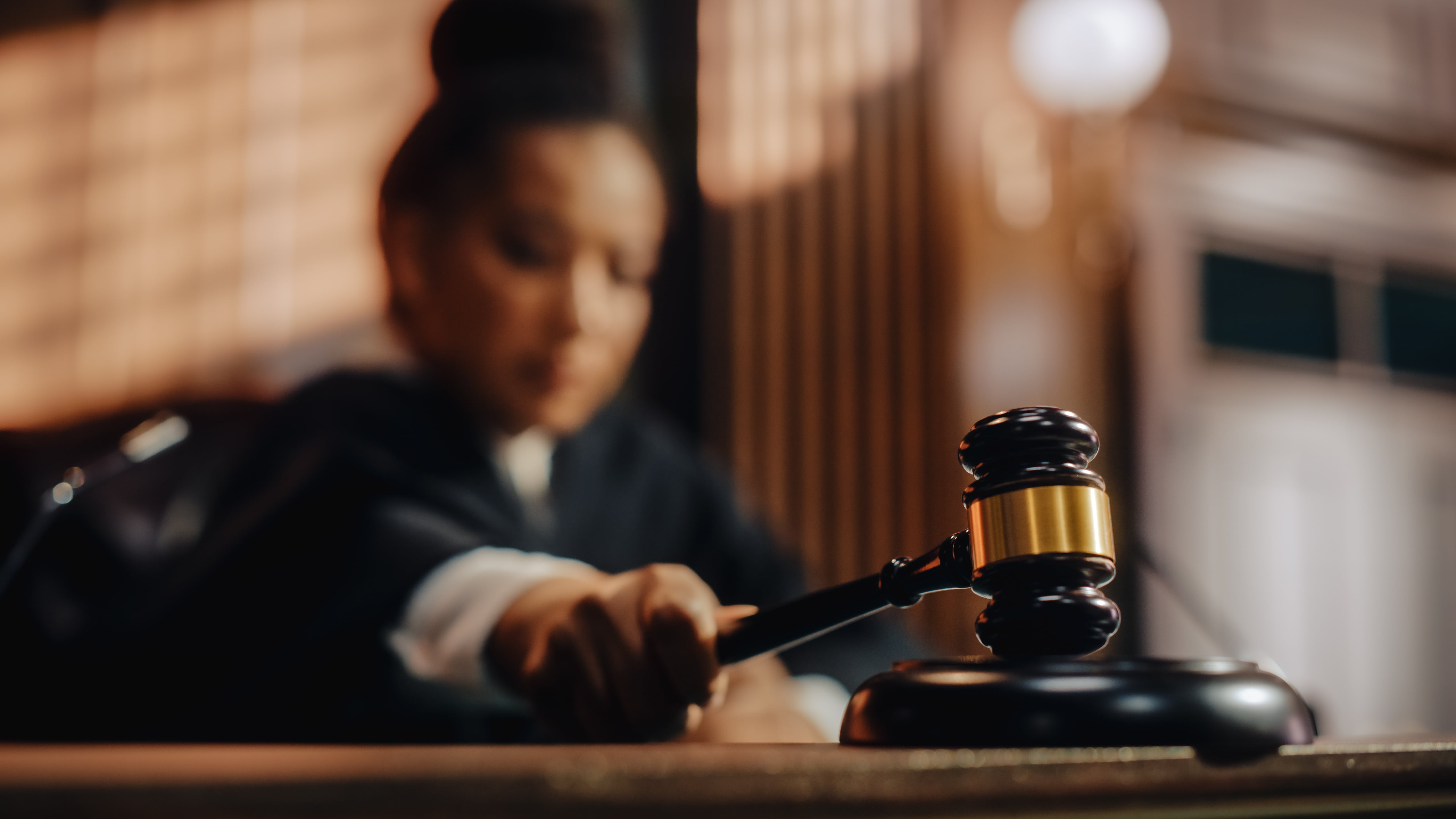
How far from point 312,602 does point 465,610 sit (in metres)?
0.13

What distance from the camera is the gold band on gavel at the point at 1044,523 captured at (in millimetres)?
309

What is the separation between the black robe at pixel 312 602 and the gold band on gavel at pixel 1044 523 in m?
0.31

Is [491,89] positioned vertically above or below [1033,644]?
above

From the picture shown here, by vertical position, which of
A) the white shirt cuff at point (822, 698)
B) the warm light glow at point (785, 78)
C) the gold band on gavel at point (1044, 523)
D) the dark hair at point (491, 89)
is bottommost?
the white shirt cuff at point (822, 698)

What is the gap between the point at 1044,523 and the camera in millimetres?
310

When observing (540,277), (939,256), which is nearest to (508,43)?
(540,277)

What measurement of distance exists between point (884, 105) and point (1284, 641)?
4.43 feet

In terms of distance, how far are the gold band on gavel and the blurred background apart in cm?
98

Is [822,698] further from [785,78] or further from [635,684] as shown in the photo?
[785,78]

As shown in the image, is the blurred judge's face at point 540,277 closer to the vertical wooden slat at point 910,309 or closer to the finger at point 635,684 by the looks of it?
the finger at point 635,684

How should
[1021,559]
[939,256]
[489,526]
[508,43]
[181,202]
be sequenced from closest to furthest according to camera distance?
1. [1021,559]
2. [489,526]
3. [508,43]
4. [181,202]
5. [939,256]

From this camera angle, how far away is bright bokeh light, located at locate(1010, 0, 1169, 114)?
1.78 metres

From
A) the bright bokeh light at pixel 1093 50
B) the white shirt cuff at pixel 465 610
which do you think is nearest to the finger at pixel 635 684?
the white shirt cuff at pixel 465 610

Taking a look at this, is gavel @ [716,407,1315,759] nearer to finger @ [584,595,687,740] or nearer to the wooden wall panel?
finger @ [584,595,687,740]
